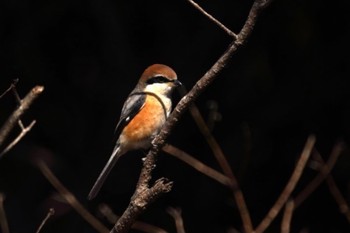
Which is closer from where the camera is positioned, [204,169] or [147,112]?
[204,169]

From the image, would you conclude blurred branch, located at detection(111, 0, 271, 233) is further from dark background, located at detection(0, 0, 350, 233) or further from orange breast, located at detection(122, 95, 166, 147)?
dark background, located at detection(0, 0, 350, 233)

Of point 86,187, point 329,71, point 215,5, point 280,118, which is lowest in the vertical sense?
point 86,187

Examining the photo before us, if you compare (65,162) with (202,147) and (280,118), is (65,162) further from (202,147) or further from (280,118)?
(280,118)

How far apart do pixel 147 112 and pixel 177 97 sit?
125cm

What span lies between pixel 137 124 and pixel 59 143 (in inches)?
61.6

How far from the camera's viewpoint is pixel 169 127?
2846mm

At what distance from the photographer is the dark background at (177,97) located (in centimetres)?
546

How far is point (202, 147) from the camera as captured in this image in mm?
5773

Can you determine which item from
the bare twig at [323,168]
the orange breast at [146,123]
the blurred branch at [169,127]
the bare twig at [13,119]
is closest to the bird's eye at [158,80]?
the orange breast at [146,123]

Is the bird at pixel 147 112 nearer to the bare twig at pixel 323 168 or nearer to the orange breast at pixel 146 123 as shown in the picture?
the orange breast at pixel 146 123

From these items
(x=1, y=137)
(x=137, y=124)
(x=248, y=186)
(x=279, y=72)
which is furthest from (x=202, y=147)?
(x=1, y=137)

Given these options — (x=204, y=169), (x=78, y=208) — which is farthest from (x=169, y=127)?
(x=78, y=208)

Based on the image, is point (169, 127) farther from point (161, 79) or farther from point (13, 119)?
point (161, 79)

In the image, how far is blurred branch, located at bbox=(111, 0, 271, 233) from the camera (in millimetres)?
2646
